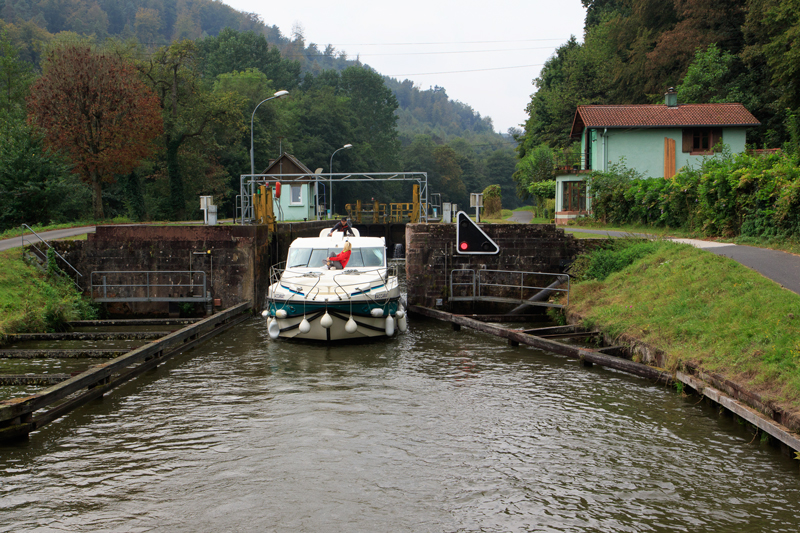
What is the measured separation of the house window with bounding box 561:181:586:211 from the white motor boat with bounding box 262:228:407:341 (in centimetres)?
2361

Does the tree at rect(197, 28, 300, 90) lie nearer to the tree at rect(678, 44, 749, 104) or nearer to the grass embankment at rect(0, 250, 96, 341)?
the tree at rect(678, 44, 749, 104)

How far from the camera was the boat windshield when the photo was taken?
60.5 feet

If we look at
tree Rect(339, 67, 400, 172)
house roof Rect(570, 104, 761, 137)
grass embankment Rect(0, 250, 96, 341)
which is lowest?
grass embankment Rect(0, 250, 96, 341)

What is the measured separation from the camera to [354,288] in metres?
16.4

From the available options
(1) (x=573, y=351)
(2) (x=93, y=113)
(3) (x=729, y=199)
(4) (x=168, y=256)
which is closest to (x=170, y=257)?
(4) (x=168, y=256)

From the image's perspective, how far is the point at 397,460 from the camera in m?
8.69

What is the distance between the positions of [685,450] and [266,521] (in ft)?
17.9

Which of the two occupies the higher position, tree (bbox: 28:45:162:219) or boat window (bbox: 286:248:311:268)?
tree (bbox: 28:45:162:219)

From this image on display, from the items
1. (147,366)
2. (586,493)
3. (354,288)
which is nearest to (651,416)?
(586,493)

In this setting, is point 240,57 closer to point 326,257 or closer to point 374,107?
point 374,107

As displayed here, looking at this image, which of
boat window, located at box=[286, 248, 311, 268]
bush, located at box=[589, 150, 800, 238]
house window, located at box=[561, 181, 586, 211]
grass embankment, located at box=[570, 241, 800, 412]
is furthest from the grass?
boat window, located at box=[286, 248, 311, 268]

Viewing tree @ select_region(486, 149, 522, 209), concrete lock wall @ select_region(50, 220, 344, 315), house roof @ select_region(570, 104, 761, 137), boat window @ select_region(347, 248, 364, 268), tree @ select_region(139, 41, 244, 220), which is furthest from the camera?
tree @ select_region(486, 149, 522, 209)

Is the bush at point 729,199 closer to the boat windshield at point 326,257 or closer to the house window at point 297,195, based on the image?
the boat windshield at point 326,257

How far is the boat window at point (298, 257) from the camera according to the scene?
60.5ft
